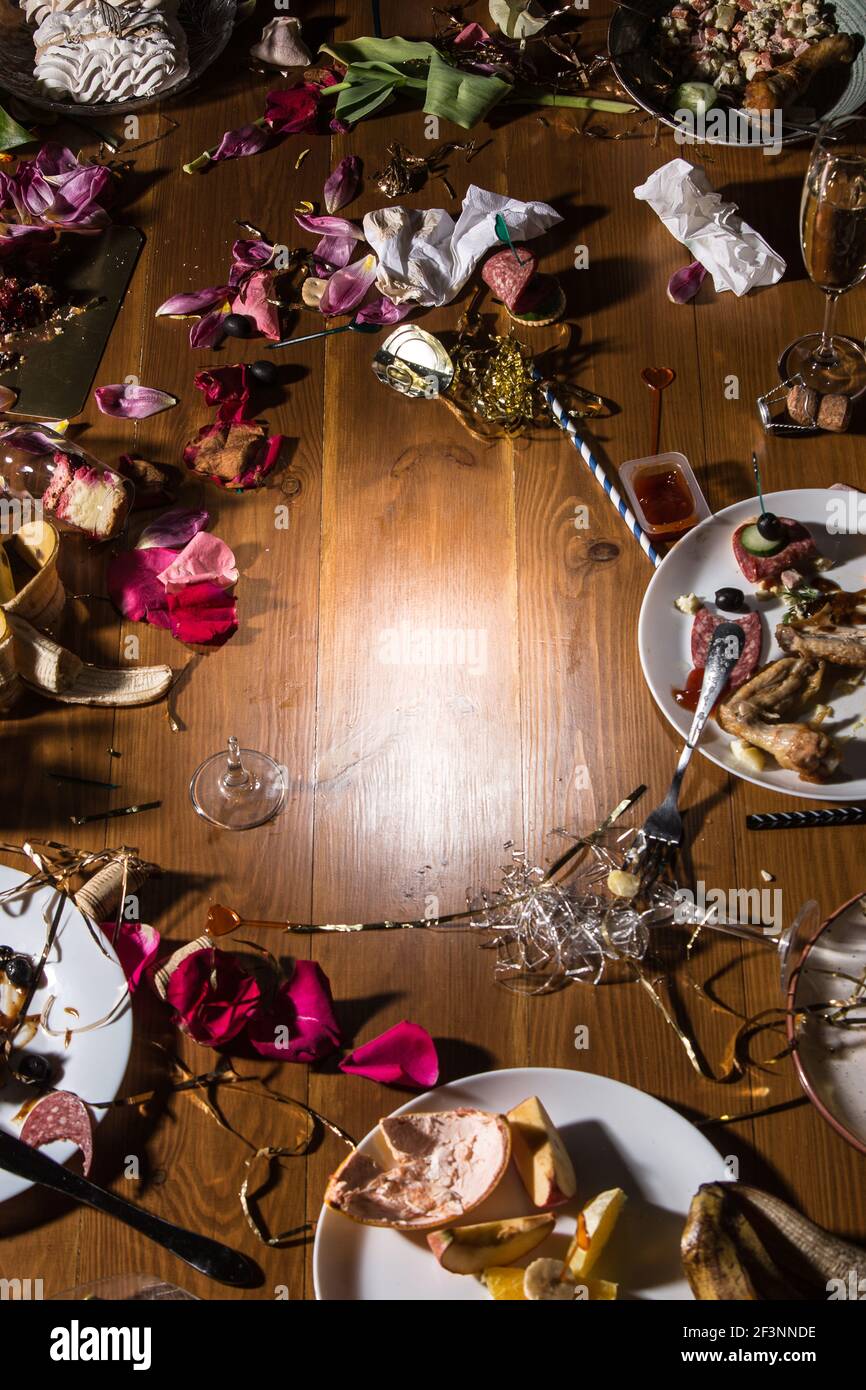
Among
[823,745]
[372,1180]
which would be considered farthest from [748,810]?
[372,1180]

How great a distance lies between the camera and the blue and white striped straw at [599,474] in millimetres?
1533

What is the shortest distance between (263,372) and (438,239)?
344 mm

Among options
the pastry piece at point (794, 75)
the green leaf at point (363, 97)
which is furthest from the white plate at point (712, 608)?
the green leaf at point (363, 97)

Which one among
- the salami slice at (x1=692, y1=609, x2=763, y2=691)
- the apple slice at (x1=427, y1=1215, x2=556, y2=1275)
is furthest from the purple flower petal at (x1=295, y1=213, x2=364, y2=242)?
the apple slice at (x1=427, y1=1215, x2=556, y2=1275)

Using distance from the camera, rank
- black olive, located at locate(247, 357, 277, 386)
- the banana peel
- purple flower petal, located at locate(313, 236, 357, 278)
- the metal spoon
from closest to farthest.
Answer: the banana peel < the metal spoon < black olive, located at locate(247, 357, 277, 386) < purple flower petal, located at locate(313, 236, 357, 278)

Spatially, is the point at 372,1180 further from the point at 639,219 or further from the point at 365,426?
the point at 639,219

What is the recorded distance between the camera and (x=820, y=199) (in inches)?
55.5

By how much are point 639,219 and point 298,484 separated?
2.27 ft

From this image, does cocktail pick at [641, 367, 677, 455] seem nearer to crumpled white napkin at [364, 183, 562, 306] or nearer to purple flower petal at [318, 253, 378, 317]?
crumpled white napkin at [364, 183, 562, 306]

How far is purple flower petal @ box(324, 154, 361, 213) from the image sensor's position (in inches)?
74.0

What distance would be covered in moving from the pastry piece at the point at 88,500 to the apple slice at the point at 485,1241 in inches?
38.9

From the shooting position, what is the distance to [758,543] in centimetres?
145

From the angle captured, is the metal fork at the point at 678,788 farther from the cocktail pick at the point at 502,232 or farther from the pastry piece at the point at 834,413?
the cocktail pick at the point at 502,232

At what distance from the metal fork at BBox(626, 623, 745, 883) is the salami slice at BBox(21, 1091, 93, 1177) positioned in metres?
0.64
